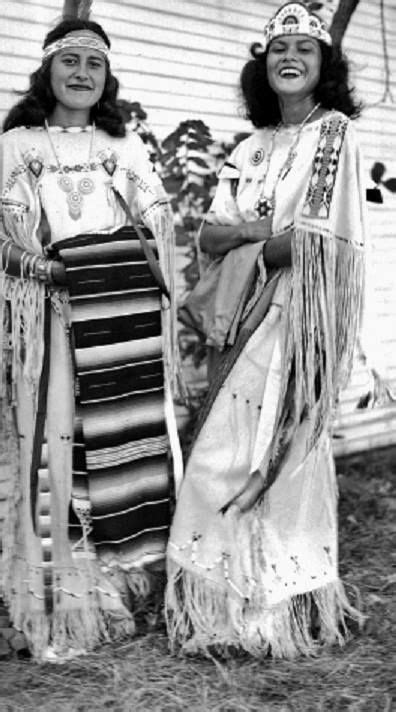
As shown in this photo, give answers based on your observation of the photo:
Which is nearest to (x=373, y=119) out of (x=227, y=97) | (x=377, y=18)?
(x=377, y=18)

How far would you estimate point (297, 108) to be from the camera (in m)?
3.00

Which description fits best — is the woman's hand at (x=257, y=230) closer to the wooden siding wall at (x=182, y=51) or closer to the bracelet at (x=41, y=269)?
the bracelet at (x=41, y=269)

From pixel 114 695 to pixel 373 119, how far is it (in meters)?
3.76

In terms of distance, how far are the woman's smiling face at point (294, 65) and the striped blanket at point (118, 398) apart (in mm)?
615

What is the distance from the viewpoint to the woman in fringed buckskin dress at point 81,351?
2.91 metres

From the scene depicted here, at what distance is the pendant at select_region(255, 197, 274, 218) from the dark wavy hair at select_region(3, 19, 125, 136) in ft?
1.57

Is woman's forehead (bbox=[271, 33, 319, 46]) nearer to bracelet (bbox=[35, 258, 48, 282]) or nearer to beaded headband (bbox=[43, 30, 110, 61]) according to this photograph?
beaded headband (bbox=[43, 30, 110, 61])

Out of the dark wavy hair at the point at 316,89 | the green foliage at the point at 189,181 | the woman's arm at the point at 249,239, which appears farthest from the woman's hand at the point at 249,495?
the green foliage at the point at 189,181

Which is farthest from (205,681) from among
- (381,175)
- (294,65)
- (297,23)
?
(381,175)

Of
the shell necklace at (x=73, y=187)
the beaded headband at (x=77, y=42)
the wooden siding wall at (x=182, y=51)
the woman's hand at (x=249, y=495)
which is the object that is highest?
the wooden siding wall at (x=182, y=51)

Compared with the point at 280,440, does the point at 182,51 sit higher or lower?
higher

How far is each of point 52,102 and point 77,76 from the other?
140mm

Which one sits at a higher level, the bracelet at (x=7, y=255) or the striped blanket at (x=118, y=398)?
the bracelet at (x=7, y=255)

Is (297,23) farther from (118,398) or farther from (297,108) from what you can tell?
(118,398)
